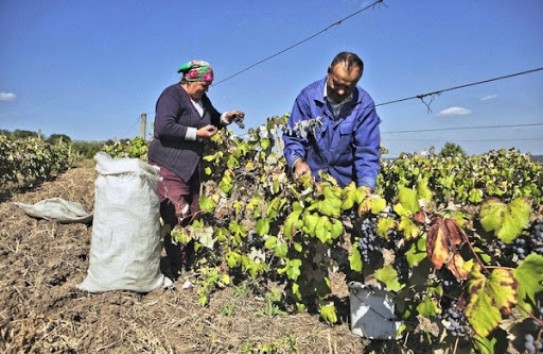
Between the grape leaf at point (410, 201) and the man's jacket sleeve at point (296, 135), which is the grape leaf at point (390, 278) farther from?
the man's jacket sleeve at point (296, 135)

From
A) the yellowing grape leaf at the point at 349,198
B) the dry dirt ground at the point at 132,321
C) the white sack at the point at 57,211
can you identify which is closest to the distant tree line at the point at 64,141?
the white sack at the point at 57,211

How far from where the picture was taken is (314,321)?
2871 mm

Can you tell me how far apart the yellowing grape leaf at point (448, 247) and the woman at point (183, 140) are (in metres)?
2.06

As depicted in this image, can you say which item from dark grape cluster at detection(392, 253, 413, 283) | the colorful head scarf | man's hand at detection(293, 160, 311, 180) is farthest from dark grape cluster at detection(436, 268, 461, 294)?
the colorful head scarf

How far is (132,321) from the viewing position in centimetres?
275

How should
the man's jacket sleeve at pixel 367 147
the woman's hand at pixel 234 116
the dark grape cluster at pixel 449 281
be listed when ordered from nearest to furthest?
1. the dark grape cluster at pixel 449 281
2. the man's jacket sleeve at pixel 367 147
3. the woman's hand at pixel 234 116

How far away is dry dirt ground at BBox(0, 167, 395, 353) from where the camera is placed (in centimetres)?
250

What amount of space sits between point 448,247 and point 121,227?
2.07 m

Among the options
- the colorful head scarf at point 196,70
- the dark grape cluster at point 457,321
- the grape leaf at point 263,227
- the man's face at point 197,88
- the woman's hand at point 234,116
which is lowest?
the dark grape cluster at point 457,321

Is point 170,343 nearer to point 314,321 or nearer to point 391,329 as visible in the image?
point 314,321

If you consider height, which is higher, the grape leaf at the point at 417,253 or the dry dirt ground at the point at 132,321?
the grape leaf at the point at 417,253

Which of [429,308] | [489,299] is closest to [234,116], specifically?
[429,308]

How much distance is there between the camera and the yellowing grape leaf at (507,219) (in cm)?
150

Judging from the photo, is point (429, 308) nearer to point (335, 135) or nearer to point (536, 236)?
point (536, 236)
